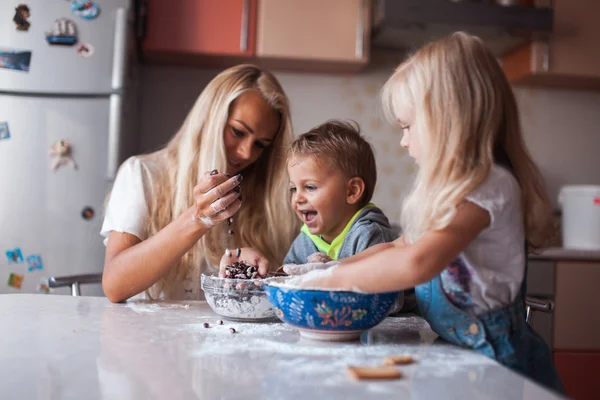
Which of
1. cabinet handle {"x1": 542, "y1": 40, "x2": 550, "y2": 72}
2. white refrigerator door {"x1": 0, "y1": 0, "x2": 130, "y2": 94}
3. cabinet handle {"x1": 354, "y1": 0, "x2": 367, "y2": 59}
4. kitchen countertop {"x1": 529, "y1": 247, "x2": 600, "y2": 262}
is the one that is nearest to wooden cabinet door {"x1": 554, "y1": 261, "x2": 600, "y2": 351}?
kitchen countertop {"x1": 529, "y1": 247, "x2": 600, "y2": 262}

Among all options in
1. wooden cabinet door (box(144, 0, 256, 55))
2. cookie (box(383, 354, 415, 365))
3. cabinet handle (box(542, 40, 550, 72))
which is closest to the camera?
cookie (box(383, 354, 415, 365))

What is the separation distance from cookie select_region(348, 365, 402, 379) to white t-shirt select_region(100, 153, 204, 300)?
902 mm

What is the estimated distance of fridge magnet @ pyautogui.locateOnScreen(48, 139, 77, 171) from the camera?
7.69 feet

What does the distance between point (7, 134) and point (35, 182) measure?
220 mm

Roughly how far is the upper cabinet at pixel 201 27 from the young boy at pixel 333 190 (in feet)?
4.56

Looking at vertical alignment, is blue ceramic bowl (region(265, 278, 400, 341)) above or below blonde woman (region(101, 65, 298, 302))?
below

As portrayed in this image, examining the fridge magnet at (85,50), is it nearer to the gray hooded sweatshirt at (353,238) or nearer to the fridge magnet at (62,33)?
the fridge magnet at (62,33)

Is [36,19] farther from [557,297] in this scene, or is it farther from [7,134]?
[557,297]

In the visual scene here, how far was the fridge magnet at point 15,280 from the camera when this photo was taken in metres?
2.32

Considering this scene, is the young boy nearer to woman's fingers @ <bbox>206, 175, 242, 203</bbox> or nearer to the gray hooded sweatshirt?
the gray hooded sweatshirt

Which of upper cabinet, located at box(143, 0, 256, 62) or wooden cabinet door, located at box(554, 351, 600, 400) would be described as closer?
wooden cabinet door, located at box(554, 351, 600, 400)

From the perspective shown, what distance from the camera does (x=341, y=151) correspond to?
1512 millimetres

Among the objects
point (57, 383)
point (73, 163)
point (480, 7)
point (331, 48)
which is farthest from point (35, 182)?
point (480, 7)

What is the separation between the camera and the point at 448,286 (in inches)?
39.2
